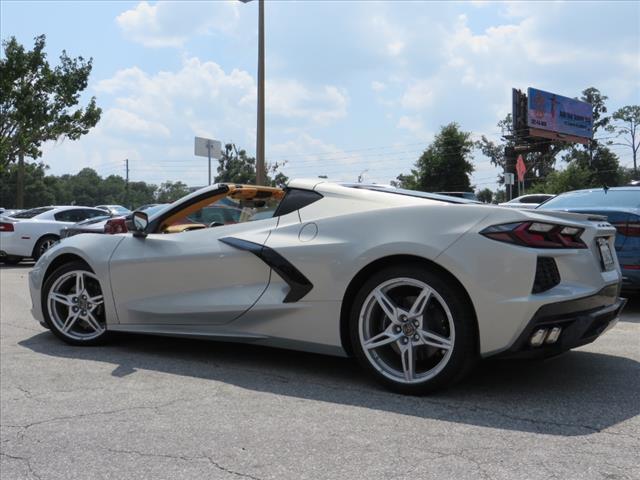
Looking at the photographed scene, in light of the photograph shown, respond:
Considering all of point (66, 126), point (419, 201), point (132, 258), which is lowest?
point (132, 258)

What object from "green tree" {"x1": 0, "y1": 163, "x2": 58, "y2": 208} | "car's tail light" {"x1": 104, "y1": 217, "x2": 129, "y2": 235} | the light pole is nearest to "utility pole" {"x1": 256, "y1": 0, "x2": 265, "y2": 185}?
the light pole

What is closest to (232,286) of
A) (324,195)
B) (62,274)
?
(324,195)

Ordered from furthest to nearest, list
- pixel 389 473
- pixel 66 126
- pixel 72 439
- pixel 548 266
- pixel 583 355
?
pixel 66 126
pixel 583 355
pixel 548 266
pixel 72 439
pixel 389 473

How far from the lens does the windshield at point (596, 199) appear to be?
644 centimetres

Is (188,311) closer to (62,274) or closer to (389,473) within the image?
(62,274)

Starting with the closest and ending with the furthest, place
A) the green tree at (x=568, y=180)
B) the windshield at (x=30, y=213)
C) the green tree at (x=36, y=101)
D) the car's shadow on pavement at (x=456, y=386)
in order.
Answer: the car's shadow on pavement at (x=456, y=386) → the windshield at (x=30, y=213) → the green tree at (x=36, y=101) → the green tree at (x=568, y=180)

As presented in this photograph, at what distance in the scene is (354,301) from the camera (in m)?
3.67

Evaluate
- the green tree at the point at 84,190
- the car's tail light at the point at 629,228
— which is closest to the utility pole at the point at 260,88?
the car's tail light at the point at 629,228

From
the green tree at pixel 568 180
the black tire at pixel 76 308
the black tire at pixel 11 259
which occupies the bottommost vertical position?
the black tire at pixel 11 259

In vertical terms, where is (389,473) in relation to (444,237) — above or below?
below

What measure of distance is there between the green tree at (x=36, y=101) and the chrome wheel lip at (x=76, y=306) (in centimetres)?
2061

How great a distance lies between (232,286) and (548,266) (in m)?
2.00

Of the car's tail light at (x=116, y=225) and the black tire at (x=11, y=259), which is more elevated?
the car's tail light at (x=116, y=225)

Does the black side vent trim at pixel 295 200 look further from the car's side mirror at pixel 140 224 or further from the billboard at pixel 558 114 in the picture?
the billboard at pixel 558 114
